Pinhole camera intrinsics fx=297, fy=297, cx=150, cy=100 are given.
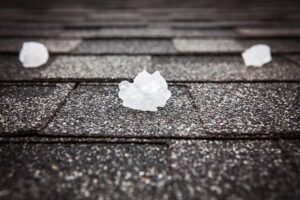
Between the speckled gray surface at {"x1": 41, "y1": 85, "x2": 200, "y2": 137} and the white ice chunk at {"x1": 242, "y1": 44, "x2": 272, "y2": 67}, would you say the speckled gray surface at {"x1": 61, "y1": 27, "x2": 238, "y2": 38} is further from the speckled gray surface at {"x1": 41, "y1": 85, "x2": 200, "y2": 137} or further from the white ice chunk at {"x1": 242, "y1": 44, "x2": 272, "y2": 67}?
the speckled gray surface at {"x1": 41, "y1": 85, "x2": 200, "y2": 137}

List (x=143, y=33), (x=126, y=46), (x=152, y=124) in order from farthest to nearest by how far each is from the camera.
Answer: (x=143, y=33)
(x=126, y=46)
(x=152, y=124)

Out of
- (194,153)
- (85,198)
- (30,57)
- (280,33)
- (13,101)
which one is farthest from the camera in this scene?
(280,33)

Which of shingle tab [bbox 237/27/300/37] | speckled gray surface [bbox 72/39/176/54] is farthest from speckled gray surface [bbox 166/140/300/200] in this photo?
shingle tab [bbox 237/27/300/37]

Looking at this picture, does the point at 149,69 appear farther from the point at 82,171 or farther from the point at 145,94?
the point at 82,171

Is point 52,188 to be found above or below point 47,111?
below

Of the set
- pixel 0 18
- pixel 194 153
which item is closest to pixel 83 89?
pixel 194 153

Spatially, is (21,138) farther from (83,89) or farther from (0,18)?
(0,18)

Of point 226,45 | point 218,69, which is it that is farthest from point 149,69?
point 226,45
